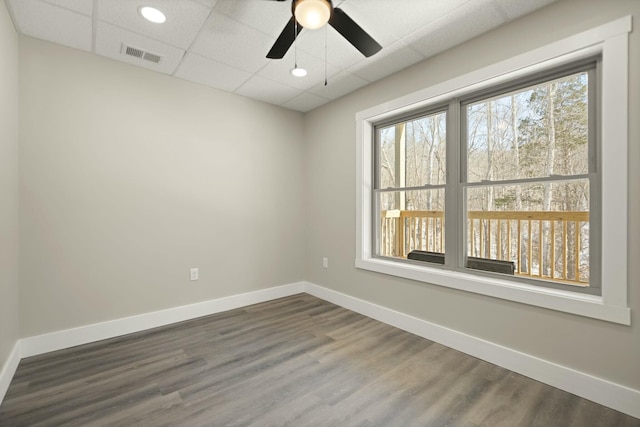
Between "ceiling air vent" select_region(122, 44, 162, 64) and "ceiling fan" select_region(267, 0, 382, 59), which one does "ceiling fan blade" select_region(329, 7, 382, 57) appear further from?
"ceiling air vent" select_region(122, 44, 162, 64)

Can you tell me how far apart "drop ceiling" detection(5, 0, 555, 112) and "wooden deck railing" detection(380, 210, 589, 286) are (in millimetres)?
1625

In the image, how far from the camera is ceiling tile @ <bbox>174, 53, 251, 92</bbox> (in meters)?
2.78

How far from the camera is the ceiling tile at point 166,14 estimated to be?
2.00 m

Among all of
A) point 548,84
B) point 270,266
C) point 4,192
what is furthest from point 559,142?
point 4,192

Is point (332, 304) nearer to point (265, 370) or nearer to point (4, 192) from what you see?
point (265, 370)

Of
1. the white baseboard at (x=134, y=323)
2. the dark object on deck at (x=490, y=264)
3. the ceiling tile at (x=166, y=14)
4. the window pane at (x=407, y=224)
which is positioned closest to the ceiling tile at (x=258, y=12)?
the ceiling tile at (x=166, y=14)

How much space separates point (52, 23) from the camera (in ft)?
7.21

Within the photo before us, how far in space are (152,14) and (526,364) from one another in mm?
3749

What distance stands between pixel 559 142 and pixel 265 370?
2852 millimetres

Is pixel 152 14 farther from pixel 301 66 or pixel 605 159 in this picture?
pixel 605 159

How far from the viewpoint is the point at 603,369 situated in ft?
5.98

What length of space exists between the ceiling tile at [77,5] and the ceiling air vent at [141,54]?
16.5 inches

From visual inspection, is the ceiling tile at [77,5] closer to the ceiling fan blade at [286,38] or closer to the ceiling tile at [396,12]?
the ceiling fan blade at [286,38]

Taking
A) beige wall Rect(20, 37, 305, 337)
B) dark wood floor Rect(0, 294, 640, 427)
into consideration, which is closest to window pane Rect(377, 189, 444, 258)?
dark wood floor Rect(0, 294, 640, 427)
